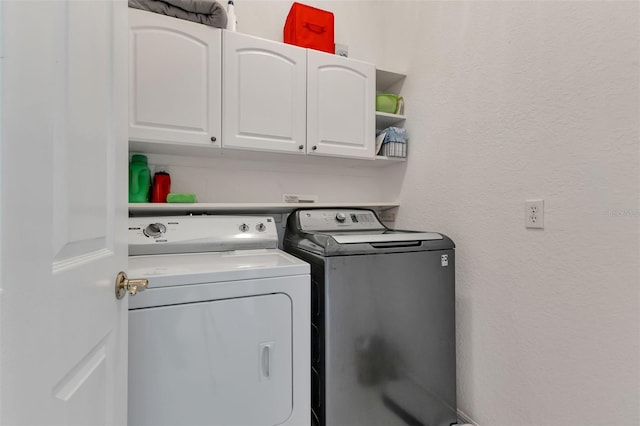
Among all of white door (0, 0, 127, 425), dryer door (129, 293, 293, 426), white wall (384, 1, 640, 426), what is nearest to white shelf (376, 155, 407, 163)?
white wall (384, 1, 640, 426)

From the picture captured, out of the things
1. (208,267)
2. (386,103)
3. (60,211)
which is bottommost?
(208,267)

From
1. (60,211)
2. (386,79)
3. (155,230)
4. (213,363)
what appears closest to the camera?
(60,211)

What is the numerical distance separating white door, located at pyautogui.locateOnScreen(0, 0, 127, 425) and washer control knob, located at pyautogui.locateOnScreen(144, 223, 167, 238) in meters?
0.74

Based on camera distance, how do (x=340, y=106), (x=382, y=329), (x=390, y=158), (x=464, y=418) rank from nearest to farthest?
(x=382, y=329) < (x=464, y=418) < (x=340, y=106) < (x=390, y=158)

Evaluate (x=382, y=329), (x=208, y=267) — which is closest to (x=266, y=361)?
(x=208, y=267)

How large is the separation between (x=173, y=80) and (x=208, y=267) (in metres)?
1.02

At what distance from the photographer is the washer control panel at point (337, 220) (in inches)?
69.4

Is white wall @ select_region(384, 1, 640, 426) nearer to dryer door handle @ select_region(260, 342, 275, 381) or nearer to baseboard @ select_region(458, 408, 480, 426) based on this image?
baseboard @ select_region(458, 408, 480, 426)

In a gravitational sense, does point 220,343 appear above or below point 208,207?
below

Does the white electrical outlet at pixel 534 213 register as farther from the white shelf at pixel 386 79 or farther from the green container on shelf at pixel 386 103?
the white shelf at pixel 386 79

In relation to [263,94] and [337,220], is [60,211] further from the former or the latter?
[337,220]

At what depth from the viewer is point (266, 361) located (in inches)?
43.6

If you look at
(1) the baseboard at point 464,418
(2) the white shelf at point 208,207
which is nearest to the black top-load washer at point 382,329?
(1) the baseboard at point 464,418

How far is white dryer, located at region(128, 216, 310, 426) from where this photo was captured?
958mm
